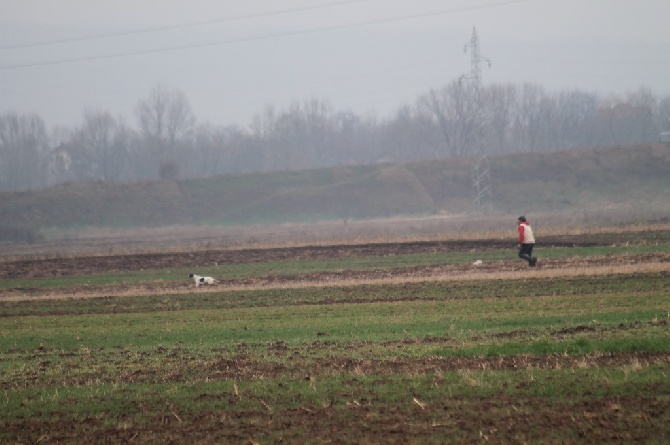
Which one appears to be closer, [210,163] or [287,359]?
[287,359]

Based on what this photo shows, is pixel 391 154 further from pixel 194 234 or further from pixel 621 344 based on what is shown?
pixel 621 344

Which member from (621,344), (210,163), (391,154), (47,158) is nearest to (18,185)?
(47,158)

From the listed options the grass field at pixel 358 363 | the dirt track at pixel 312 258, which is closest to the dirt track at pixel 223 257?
the dirt track at pixel 312 258

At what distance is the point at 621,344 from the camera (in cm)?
1524

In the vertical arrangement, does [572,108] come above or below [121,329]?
above

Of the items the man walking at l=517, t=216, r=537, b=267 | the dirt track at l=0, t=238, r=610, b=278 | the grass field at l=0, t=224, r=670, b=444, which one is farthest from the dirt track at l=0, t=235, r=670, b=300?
the grass field at l=0, t=224, r=670, b=444

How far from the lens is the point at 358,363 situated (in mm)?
15578

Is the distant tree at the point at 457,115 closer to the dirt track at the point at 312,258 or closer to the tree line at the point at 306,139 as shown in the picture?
the tree line at the point at 306,139

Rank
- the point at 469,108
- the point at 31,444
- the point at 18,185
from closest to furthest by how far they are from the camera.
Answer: the point at 31,444, the point at 469,108, the point at 18,185

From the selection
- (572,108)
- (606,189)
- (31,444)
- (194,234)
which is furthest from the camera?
(572,108)

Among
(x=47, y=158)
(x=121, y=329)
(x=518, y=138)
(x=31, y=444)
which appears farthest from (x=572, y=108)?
(x=31, y=444)

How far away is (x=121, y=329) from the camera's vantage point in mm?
23203

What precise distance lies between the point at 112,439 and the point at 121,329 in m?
12.3

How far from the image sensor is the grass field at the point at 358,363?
36.7 ft
